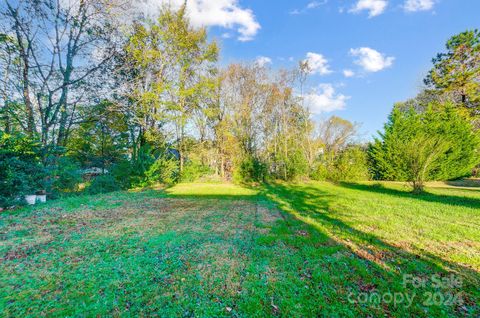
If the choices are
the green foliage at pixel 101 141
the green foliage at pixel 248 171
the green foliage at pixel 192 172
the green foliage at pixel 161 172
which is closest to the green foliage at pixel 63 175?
the green foliage at pixel 161 172

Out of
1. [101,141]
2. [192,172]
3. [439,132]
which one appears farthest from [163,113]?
[439,132]

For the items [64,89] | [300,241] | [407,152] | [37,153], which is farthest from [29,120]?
[407,152]

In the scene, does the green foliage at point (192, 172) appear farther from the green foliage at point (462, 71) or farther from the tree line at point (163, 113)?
the green foliage at point (462, 71)

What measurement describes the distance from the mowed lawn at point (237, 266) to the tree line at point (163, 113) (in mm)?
4361

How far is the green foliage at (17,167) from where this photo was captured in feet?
17.2

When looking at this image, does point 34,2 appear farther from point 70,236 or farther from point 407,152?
point 407,152

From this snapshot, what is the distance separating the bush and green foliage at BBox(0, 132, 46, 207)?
4.05m

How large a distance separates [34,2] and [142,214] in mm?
10550

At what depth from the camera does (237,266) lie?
2721 mm

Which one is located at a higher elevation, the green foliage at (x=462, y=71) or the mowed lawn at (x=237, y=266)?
the green foliage at (x=462, y=71)

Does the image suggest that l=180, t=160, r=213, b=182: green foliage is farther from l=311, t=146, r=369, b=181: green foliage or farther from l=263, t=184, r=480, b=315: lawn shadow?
l=263, t=184, r=480, b=315: lawn shadow

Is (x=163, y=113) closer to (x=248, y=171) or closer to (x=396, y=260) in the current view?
(x=248, y=171)

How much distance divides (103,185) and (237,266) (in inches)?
411

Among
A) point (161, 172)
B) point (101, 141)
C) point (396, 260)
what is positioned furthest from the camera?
point (101, 141)
